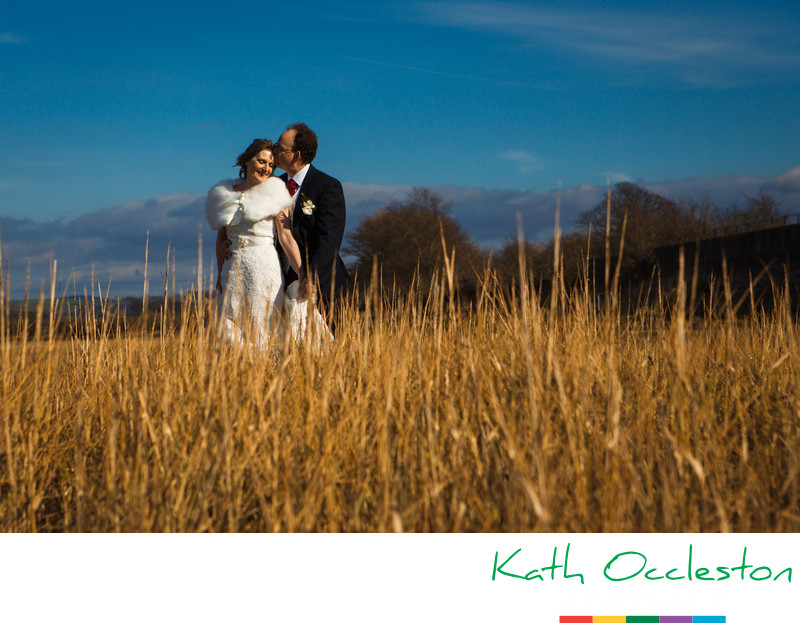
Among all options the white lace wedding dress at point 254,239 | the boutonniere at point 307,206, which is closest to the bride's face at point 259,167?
the white lace wedding dress at point 254,239

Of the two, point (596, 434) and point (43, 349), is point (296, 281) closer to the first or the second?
point (43, 349)

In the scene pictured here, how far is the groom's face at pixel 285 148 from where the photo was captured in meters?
4.32

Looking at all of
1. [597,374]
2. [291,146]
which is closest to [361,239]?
[291,146]

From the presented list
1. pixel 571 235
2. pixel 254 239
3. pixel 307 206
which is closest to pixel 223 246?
pixel 254 239

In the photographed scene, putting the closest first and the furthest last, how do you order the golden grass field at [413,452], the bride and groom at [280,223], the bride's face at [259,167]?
the golden grass field at [413,452] < the bride and groom at [280,223] < the bride's face at [259,167]

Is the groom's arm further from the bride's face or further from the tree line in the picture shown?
the tree line

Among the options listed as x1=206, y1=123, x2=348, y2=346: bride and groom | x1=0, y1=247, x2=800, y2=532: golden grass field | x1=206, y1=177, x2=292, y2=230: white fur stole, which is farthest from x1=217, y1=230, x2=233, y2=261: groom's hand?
x1=0, y1=247, x2=800, y2=532: golden grass field

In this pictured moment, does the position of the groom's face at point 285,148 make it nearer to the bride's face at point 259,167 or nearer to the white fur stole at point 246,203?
the bride's face at point 259,167

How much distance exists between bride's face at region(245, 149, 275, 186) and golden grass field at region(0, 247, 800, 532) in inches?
63.7

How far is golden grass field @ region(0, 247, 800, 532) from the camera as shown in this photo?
192 centimetres

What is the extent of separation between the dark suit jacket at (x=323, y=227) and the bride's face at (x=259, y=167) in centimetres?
14

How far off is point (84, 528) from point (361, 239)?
23.9 metres

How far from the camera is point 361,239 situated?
2573cm

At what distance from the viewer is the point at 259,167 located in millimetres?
4293
